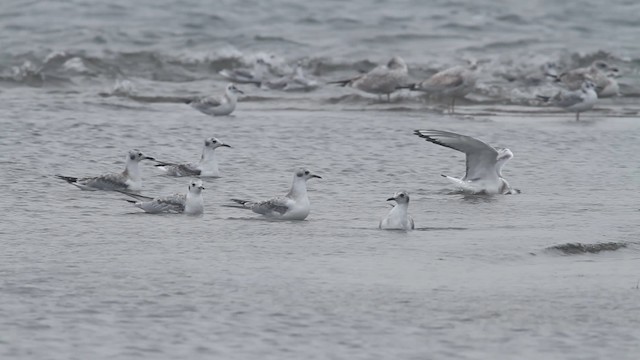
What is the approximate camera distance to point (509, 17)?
1110 inches

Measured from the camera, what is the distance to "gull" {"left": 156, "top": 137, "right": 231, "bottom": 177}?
39.3 ft

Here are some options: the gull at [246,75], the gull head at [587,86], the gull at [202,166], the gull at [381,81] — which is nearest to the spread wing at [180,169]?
the gull at [202,166]

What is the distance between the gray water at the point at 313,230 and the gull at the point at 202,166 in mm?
100

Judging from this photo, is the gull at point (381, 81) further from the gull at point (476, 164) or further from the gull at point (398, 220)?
the gull at point (398, 220)

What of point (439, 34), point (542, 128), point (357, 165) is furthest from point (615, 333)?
point (439, 34)

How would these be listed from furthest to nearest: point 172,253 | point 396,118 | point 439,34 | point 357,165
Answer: point 439,34
point 396,118
point 357,165
point 172,253

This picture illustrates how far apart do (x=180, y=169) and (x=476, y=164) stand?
7.99 feet

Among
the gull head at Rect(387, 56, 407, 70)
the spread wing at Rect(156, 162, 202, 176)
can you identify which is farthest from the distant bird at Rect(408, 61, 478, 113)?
the spread wing at Rect(156, 162, 202, 176)

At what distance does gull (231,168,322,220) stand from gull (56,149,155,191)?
142 centimetres

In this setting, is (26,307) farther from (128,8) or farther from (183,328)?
(128,8)

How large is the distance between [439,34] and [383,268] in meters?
18.9

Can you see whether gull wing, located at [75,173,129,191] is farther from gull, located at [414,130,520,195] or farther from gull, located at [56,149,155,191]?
gull, located at [414,130,520,195]

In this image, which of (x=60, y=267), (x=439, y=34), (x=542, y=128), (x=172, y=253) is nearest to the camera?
(x=60, y=267)

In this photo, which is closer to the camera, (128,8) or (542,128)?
(542,128)
